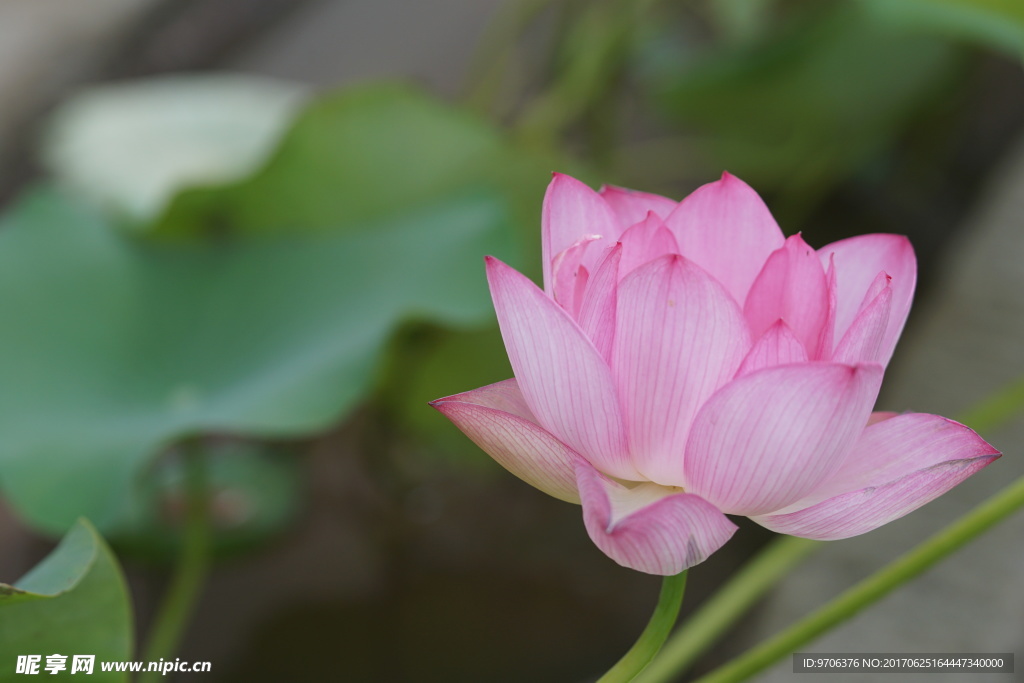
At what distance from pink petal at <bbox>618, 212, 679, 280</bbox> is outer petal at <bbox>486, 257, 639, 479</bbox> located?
4cm

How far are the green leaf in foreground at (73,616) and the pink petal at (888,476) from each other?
0.71 ft

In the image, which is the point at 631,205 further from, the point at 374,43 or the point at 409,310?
the point at 374,43

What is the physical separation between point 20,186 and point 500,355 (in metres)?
1.03

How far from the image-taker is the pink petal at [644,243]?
237mm

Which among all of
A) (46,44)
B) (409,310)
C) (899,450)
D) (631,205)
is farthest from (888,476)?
(46,44)

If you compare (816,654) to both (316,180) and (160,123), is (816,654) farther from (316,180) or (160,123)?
(160,123)

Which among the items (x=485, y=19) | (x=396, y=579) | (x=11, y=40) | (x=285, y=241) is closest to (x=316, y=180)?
(x=285, y=241)

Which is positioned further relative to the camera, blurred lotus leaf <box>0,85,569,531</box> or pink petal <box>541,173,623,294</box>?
blurred lotus leaf <box>0,85,569,531</box>

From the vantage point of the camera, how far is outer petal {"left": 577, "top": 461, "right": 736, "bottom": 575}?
0.19m

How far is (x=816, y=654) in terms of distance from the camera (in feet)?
1.67

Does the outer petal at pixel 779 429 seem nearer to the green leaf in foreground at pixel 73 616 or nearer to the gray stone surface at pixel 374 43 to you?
the green leaf in foreground at pixel 73 616

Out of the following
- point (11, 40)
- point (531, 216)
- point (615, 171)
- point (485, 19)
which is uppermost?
point (485, 19)

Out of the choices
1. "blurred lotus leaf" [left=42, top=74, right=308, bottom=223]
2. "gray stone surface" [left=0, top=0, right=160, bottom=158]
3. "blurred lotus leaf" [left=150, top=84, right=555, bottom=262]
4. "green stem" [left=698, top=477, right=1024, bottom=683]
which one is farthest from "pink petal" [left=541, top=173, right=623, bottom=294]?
"gray stone surface" [left=0, top=0, right=160, bottom=158]

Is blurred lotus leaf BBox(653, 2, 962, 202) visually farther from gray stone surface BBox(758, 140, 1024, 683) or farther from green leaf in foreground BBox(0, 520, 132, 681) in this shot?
green leaf in foreground BBox(0, 520, 132, 681)
